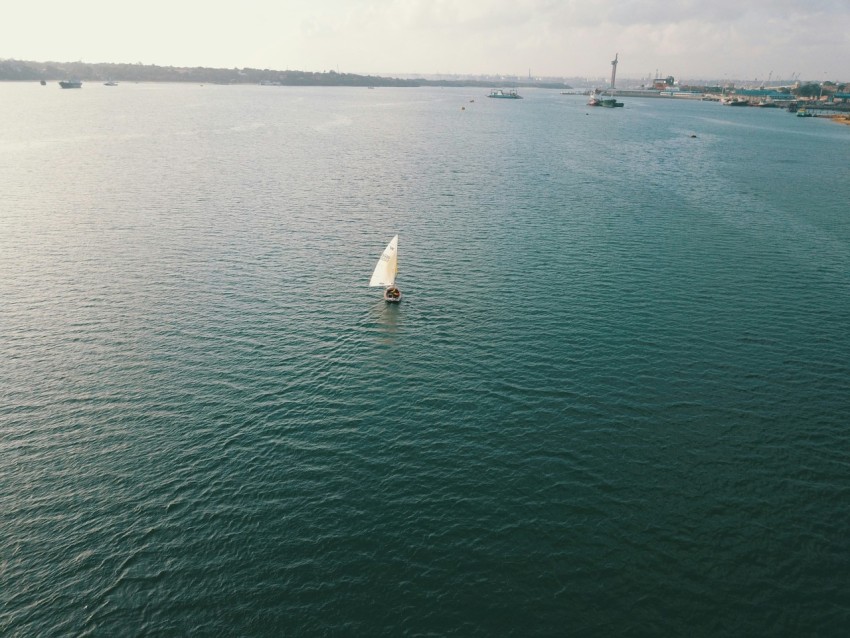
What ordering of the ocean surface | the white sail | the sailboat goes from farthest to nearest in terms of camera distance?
the white sail
the sailboat
the ocean surface

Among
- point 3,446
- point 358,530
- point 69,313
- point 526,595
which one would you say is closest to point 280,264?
point 69,313

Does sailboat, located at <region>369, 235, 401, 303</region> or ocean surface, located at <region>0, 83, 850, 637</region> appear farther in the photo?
sailboat, located at <region>369, 235, 401, 303</region>

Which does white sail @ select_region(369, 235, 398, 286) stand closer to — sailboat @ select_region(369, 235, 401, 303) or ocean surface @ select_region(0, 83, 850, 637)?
sailboat @ select_region(369, 235, 401, 303)

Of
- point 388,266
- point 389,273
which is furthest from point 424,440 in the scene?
point 388,266

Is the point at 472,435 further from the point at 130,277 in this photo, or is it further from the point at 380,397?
the point at 130,277

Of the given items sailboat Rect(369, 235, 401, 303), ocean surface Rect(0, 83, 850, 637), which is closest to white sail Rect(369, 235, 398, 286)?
sailboat Rect(369, 235, 401, 303)

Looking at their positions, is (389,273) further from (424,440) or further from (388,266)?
(424,440)
